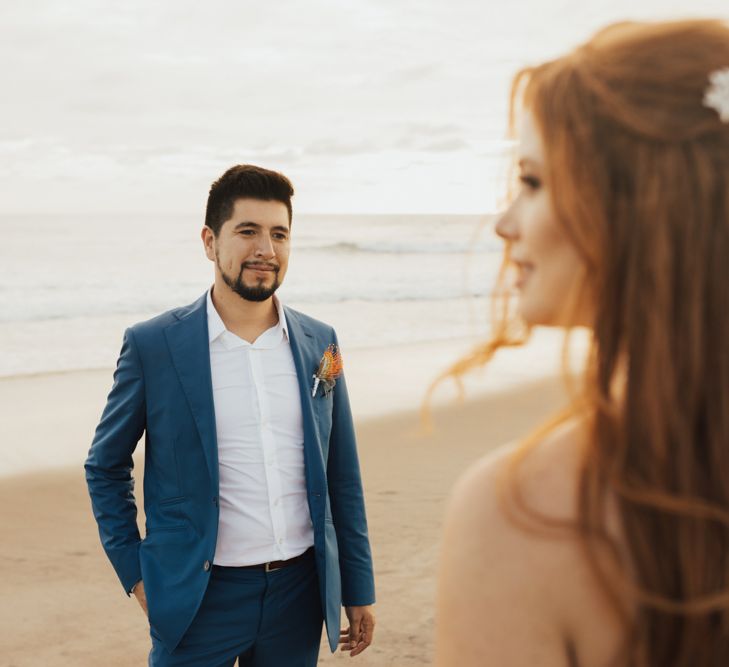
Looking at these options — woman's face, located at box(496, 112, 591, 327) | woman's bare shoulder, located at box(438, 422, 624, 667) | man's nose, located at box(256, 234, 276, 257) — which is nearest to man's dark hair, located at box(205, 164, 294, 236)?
man's nose, located at box(256, 234, 276, 257)

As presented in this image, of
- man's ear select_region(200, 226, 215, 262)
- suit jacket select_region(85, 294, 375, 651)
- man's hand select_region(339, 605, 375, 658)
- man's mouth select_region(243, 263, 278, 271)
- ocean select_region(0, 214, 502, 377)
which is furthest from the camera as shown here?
ocean select_region(0, 214, 502, 377)

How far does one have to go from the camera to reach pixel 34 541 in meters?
6.62

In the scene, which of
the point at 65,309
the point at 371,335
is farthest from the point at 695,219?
the point at 65,309

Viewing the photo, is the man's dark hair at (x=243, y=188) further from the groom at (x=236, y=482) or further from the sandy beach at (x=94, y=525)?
the sandy beach at (x=94, y=525)

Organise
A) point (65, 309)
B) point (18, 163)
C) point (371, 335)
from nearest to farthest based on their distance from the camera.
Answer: point (371, 335) < point (65, 309) < point (18, 163)

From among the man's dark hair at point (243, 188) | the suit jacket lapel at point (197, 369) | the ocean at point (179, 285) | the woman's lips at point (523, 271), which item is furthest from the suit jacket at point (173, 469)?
the woman's lips at point (523, 271)

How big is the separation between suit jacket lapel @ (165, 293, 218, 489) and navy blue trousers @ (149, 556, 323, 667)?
0.40 metres

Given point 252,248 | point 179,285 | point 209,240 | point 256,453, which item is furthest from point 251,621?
point 179,285

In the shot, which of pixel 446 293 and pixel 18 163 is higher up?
pixel 18 163

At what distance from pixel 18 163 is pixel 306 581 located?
194 ft

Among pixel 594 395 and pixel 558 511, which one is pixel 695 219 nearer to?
pixel 594 395

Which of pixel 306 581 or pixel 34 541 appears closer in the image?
pixel 306 581

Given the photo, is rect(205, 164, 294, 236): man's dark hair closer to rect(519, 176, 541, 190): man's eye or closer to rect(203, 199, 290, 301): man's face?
rect(203, 199, 290, 301): man's face

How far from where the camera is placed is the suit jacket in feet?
9.53
